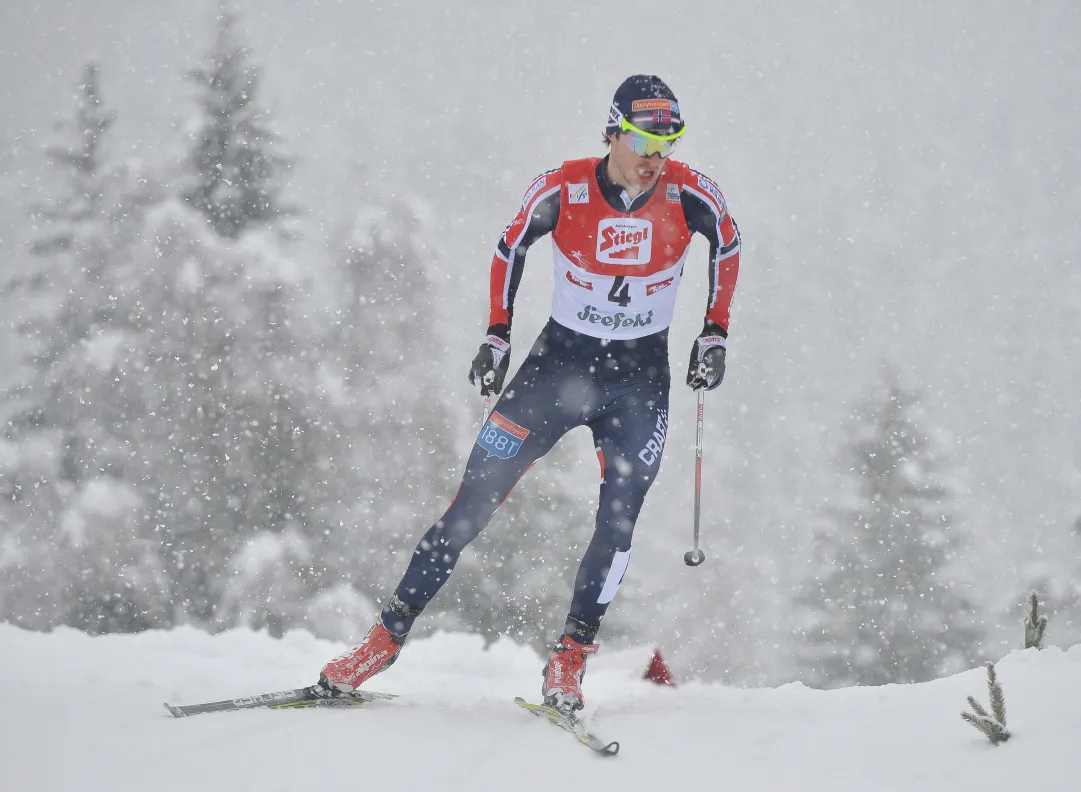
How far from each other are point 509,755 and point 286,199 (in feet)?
59.8

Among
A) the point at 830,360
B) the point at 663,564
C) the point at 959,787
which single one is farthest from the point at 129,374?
the point at 830,360

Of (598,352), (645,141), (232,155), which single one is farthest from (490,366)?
(232,155)

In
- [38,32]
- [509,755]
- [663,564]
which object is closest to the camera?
[509,755]

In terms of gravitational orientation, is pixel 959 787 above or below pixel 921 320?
below

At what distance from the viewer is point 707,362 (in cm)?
522

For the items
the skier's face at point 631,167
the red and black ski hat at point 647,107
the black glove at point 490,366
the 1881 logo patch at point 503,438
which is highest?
the red and black ski hat at point 647,107

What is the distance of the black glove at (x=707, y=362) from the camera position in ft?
17.0

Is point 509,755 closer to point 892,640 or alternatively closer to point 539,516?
point 539,516

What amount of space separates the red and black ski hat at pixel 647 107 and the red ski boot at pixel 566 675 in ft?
8.79

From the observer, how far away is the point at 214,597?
1934 centimetres

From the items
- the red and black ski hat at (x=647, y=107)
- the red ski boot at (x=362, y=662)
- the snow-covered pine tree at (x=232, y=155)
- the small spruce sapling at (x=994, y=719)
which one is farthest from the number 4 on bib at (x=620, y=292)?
the snow-covered pine tree at (x=232, y=155)

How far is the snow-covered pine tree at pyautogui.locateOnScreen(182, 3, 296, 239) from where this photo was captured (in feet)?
64.4

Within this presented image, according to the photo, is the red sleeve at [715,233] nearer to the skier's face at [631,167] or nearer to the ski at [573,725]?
the skier's face at [631,167]

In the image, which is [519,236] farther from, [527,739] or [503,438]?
[527,739]
